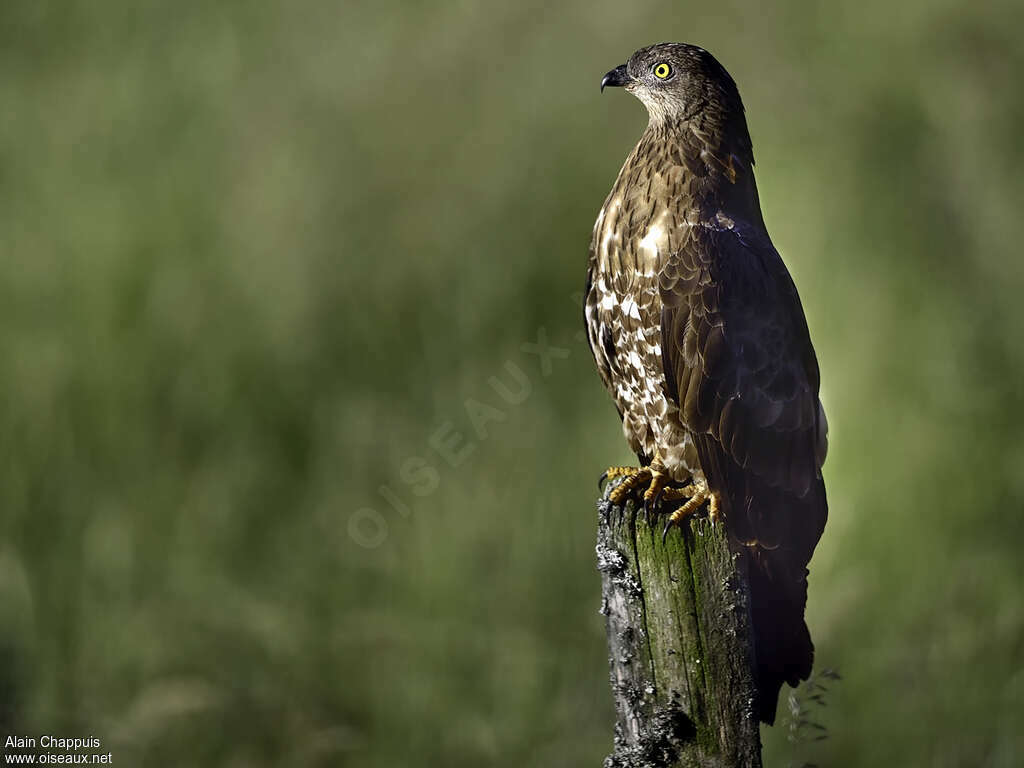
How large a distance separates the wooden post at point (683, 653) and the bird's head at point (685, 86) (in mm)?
1181

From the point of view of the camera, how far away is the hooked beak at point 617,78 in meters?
3.12

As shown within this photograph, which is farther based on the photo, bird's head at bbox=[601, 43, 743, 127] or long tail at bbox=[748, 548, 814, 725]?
bird's head at bbox=[601, 43, 743, 127]

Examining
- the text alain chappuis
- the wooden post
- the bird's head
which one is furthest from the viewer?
the text alain chappuis

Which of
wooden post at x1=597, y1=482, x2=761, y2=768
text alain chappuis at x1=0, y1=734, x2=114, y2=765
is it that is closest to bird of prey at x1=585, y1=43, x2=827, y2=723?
wooden post at x1=597, y1=482, x2=761, y2=768

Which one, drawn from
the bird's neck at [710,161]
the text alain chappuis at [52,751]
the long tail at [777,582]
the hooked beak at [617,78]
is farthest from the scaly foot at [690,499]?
the text alain chappuis at [52,751]

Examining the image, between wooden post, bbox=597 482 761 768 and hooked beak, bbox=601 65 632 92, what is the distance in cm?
134

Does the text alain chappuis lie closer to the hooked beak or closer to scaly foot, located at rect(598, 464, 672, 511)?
scaly foot, located at rect(598, 464, 672, 511)

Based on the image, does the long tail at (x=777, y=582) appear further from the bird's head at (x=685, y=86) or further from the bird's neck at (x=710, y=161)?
the bird's head at (x=685, y=86)

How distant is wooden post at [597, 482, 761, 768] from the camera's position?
243 cm

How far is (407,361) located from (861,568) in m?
1.93

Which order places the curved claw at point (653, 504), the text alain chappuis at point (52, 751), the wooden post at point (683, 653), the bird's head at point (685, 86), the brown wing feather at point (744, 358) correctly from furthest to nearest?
the text alain chappuis at point (52, 751)
the bird's head at point (685, 86)
the brown wing feather at point (744, 358)
the curved claw at point (653, 504)
the wooden post at point (683, 653)

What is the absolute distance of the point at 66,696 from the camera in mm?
4023

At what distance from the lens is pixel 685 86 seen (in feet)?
9.87

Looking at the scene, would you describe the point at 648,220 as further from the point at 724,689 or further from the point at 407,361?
the point at 407,361
